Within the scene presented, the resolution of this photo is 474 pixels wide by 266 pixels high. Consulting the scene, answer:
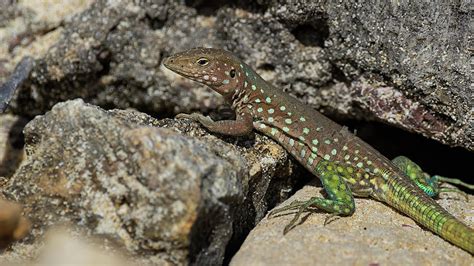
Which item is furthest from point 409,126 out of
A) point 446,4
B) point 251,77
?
point 251,77

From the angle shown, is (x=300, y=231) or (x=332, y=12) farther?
(x=332, y=12)

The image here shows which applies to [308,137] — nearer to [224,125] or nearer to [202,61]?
[224,125]

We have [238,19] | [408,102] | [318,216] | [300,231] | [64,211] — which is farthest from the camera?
[238,19]

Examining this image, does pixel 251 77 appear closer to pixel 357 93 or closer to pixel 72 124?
pixel 357 93

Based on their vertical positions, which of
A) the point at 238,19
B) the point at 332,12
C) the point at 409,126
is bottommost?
the point at 409,126

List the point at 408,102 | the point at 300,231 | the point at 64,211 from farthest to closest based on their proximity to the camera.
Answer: the point at 408,102 < the point at 300,231 < the point at 64,211

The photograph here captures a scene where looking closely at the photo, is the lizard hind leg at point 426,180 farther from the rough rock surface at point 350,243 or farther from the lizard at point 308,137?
the rough rock surface at point 350,243

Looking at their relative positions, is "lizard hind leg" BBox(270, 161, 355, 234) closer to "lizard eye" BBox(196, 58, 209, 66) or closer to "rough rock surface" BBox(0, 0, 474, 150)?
"rough rock surface" BBox(0, 0, 474, 150)

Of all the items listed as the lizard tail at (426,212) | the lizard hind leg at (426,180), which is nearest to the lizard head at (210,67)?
the lizard tail at (426,212)

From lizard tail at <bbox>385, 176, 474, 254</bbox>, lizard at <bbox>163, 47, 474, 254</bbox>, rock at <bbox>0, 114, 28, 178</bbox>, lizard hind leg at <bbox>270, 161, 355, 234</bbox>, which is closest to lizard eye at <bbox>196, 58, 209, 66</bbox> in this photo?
lizard at <bbox>163, 47, 474, 254</bbox>
